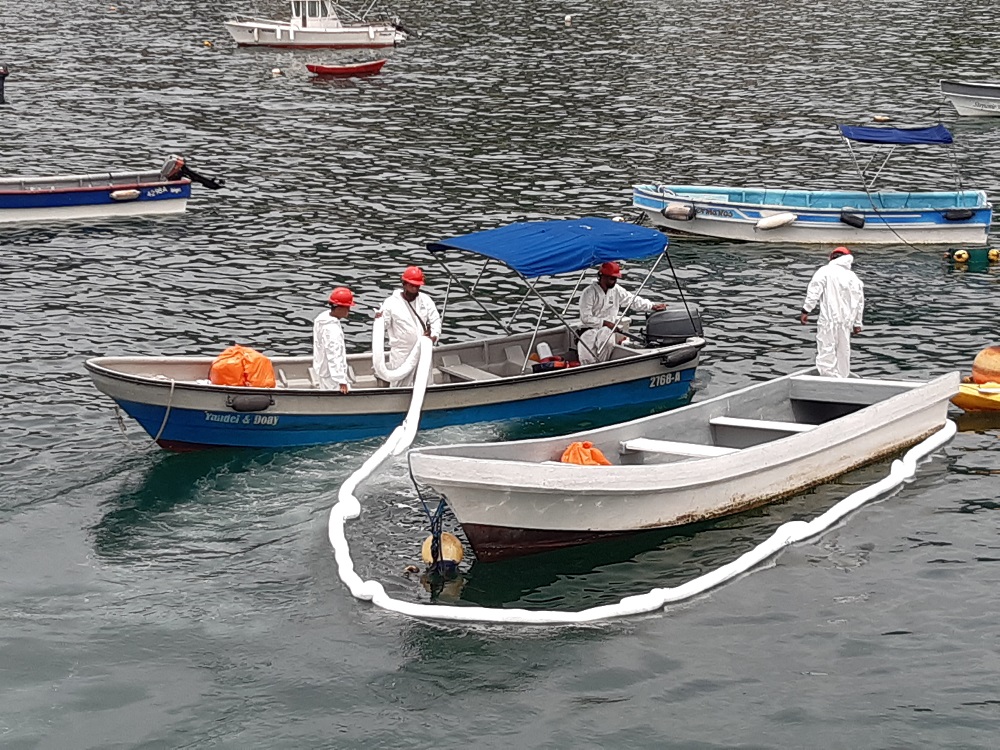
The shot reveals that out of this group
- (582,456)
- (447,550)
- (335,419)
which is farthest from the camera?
(335,419)

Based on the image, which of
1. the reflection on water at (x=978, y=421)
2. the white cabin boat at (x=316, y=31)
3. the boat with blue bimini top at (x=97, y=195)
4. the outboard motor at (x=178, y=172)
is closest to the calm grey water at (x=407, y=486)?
the reflection on water at (x=978, y=421)

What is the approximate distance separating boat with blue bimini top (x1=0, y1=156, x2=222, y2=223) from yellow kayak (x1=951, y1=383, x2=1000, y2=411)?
20.4m

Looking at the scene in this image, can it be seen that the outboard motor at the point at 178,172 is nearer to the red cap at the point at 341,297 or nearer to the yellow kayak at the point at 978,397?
the red cap at the point at 341,297

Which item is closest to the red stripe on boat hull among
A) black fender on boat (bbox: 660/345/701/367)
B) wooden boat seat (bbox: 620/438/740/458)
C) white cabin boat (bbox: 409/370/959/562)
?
white cabin boat (bbox: 409/370/959/562)

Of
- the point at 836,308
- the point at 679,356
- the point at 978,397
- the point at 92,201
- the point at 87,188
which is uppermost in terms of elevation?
the point at 87,188

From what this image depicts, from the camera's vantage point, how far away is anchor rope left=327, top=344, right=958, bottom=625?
15.6m

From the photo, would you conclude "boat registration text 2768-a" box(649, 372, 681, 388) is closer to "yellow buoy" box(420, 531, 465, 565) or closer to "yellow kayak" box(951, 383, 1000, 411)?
"yellow kayak" box(951, 383, 1000, 411)

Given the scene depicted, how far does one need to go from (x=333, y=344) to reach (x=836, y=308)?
25.6 feet

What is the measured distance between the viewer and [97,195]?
34.3m

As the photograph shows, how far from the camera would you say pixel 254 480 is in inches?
766

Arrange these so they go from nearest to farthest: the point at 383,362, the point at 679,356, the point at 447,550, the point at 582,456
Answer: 1. the point at 447,550
2. the point at 582,456
3. the point at 383,362
4. the point at 679,356

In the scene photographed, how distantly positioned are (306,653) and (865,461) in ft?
29.7

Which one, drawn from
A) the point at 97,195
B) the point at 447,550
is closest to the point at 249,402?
the point at 447,550

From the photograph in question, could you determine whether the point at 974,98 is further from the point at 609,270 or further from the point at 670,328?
the point at 609,270
